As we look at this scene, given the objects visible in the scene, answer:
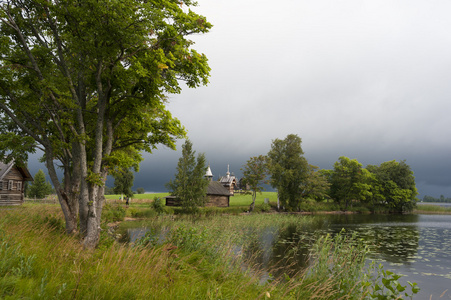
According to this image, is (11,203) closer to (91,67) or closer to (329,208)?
(91,67)

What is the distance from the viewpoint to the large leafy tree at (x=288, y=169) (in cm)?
4933

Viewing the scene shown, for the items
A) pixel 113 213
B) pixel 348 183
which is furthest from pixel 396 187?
pixel 113 213

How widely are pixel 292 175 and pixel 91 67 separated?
42626 millimetres

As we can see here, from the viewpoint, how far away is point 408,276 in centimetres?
1179

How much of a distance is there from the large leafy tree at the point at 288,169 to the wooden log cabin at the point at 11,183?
3930cm

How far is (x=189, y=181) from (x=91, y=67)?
91.9 feet

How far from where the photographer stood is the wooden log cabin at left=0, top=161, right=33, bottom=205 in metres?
34.5

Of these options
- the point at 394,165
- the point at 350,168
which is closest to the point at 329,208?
the point at 350,168

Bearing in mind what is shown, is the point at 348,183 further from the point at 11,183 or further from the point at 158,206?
the point at 11,183

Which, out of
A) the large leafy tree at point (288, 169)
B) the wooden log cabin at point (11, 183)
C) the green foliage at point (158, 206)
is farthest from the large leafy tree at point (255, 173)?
the wooden log cabin at point (11, 183)

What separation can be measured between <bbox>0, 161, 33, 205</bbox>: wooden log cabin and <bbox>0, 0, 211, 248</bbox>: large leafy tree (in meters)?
28.8

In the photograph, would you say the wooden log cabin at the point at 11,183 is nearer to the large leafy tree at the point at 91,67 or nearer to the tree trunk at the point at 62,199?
the large leafy tree at the point at 91,67

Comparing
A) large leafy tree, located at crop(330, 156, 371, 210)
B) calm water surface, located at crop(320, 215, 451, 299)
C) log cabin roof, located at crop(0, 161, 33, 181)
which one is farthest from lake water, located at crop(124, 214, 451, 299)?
large leafy tree, located at crop(330, 156, 371, 210)

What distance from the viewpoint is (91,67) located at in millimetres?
10992
